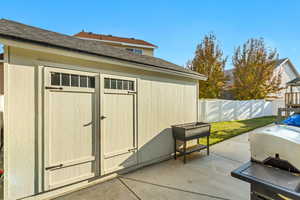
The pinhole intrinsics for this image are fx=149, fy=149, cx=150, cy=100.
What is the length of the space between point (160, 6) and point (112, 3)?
194 cm

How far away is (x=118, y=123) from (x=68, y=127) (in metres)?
0.99

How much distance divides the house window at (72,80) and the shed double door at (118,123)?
0.25m

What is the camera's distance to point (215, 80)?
13.0 meters

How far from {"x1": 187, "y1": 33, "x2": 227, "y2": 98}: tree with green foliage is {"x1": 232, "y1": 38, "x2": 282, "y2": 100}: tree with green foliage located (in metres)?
2.12

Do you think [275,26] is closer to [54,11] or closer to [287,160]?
[287,160]

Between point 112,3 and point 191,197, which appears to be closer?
point 191,197

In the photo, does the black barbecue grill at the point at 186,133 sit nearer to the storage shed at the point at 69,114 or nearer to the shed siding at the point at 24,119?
the storage shed at the point at 69,114

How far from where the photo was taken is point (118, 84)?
3312mm

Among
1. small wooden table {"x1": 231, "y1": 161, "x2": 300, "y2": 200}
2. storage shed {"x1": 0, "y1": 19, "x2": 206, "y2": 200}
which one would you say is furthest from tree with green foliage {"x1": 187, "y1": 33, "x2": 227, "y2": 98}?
small wooden table {"x1": 231, "y1": 161, "x2": 300, "y2": 200}

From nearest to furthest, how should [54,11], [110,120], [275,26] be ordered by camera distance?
[110,120] < [54,11] < [275,26]

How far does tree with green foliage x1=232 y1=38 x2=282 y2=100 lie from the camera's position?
13570mm

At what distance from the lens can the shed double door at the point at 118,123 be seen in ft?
10.1

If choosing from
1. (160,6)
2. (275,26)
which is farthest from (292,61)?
(160,6)

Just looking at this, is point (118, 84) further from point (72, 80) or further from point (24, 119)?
point (24, 119)
